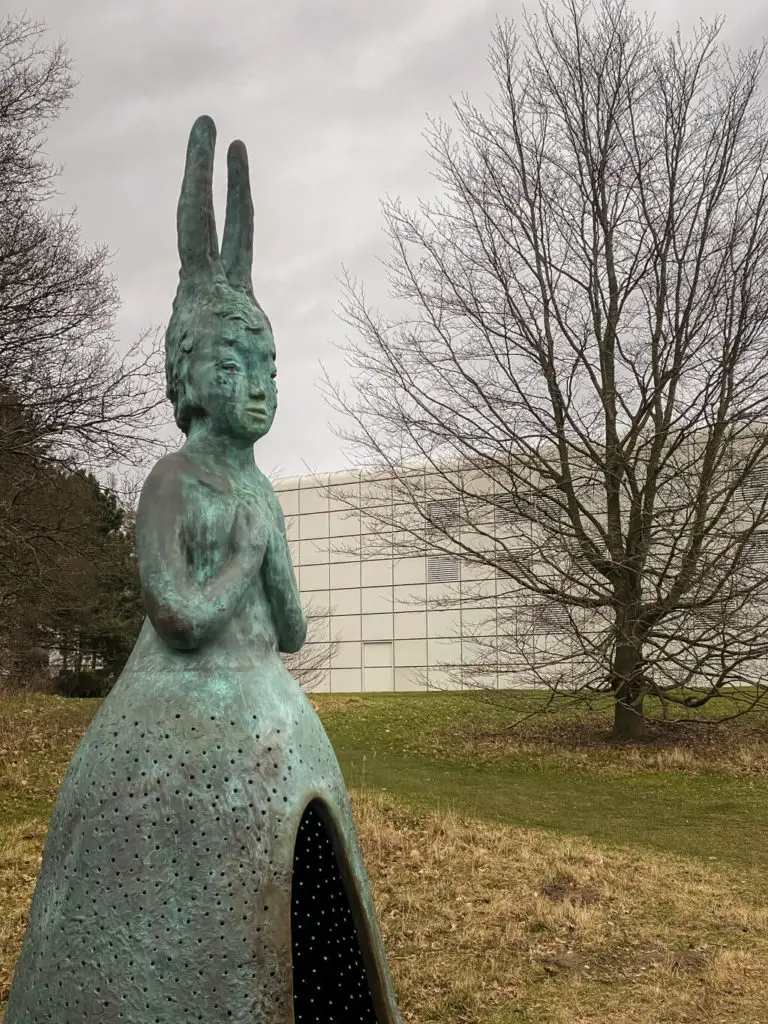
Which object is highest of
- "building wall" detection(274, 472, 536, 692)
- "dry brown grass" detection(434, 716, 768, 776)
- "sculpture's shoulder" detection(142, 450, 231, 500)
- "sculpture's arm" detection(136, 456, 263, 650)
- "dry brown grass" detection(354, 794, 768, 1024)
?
"building wall" detection(274, 472, 536, 692)

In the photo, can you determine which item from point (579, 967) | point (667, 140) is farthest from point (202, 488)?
point (667, 140)

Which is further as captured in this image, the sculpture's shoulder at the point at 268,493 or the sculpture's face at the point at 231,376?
the sculpture's shoulder at the point at 268,493

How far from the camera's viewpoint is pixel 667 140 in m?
15.5

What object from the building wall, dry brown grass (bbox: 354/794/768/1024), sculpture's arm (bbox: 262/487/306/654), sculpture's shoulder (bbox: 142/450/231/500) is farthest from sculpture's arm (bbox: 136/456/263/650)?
the building wall

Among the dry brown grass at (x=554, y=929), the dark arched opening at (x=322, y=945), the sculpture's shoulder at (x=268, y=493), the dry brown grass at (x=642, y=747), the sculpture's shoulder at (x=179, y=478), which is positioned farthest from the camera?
the dry brown grass at (x=642, y=747)

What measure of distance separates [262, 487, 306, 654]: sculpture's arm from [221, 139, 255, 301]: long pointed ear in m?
0.79

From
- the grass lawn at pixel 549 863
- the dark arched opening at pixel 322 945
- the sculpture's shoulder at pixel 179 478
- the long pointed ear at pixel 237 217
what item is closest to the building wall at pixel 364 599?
the grass lawn at pixel 549 863

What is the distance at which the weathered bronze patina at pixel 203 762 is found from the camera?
96.8 inches

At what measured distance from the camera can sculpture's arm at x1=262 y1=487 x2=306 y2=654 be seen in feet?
9.92

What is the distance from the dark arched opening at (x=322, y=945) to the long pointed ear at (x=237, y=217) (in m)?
1.86

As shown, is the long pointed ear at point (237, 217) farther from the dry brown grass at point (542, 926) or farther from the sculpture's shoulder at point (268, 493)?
the dry brown grass at point (542, 926)

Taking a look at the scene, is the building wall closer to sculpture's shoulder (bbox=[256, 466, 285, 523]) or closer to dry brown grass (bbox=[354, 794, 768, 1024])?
dry brown grass (bbox=[354, 794, 768, 1024])

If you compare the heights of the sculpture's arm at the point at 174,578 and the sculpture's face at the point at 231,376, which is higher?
the sculpture's face at the point at 231,376

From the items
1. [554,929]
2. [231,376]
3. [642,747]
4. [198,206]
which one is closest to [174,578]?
[231,376]
